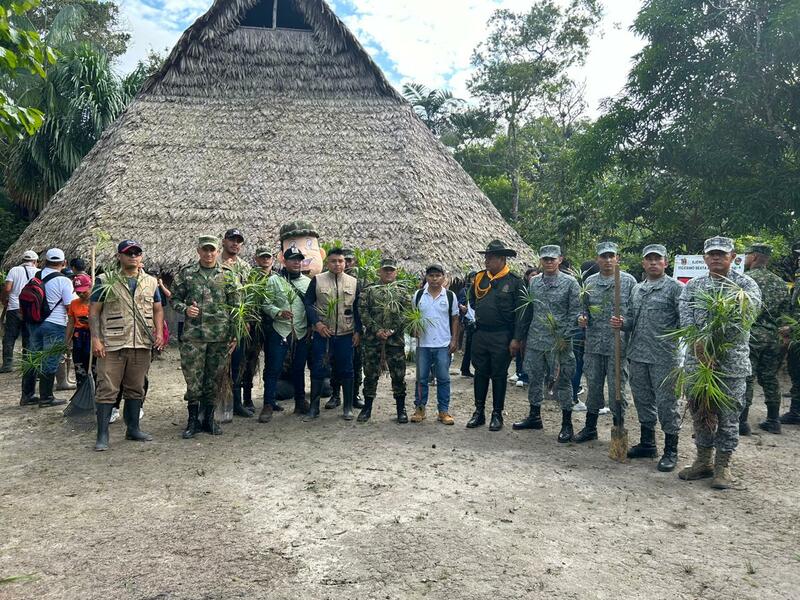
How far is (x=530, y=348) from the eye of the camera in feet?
19.1

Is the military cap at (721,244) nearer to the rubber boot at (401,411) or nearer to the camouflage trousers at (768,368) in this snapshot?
the camouflage trousers at (768,368)

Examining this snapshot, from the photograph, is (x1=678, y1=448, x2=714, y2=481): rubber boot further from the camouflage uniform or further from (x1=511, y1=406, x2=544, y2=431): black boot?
(x1=511, y1=406, x2=544, y2=431): black boot

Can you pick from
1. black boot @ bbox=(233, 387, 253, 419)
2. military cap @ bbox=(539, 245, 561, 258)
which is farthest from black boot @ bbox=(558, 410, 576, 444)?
black boot @ bbox=(233, 387, 253, 419)

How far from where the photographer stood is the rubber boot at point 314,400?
6098 mm

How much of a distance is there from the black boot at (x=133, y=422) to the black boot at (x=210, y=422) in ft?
1.66

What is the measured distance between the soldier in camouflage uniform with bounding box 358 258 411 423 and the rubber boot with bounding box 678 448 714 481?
8.81 ft

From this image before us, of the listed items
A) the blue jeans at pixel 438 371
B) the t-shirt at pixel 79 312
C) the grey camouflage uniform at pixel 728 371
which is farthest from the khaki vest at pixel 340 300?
the grey camouflage uniform at pixel 728 371

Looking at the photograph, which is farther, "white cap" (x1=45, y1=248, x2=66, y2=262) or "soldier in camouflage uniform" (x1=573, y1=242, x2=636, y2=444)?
"white cap" (x1=45, y1=248, x2=66, y2=262)

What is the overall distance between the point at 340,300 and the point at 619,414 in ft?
9.37

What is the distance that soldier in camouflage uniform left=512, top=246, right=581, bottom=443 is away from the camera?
5578mm

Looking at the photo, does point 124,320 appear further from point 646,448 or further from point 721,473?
point 721,473

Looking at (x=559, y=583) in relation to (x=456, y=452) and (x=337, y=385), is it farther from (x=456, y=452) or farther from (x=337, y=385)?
(x=337, y=385)

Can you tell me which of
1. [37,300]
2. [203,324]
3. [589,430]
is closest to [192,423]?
[203,324]

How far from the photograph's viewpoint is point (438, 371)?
6023 mm
